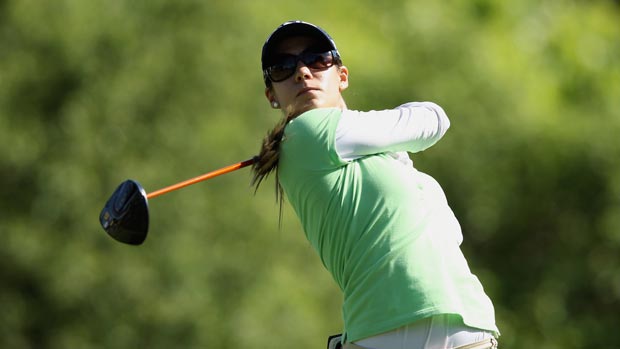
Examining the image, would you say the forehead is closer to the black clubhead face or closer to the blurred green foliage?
the black clubhead face

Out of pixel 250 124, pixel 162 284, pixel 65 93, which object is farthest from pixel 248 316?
pixel 65 93

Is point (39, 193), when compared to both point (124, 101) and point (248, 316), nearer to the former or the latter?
point (124, 101)

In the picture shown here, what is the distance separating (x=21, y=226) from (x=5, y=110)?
1.24 m

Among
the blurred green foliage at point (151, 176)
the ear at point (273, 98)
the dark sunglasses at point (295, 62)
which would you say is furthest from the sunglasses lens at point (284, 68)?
the blurred green foliage at point (151, 176)

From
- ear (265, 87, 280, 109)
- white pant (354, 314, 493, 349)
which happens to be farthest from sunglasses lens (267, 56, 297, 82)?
white pant (354, 314, 493, 349)

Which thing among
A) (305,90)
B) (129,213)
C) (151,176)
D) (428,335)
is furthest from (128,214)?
(151,176)

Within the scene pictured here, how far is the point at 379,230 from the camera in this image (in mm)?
4047

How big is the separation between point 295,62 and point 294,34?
0.10 metres

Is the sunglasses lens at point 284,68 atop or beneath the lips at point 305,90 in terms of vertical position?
atop

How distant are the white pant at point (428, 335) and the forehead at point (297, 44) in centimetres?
109

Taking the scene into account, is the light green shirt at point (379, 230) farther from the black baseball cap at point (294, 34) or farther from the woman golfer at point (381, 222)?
the black baseball cap at point (294, 34)

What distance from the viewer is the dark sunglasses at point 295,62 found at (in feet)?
14.8

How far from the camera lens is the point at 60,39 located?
13906 mm

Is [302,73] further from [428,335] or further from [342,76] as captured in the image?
[428,335]
